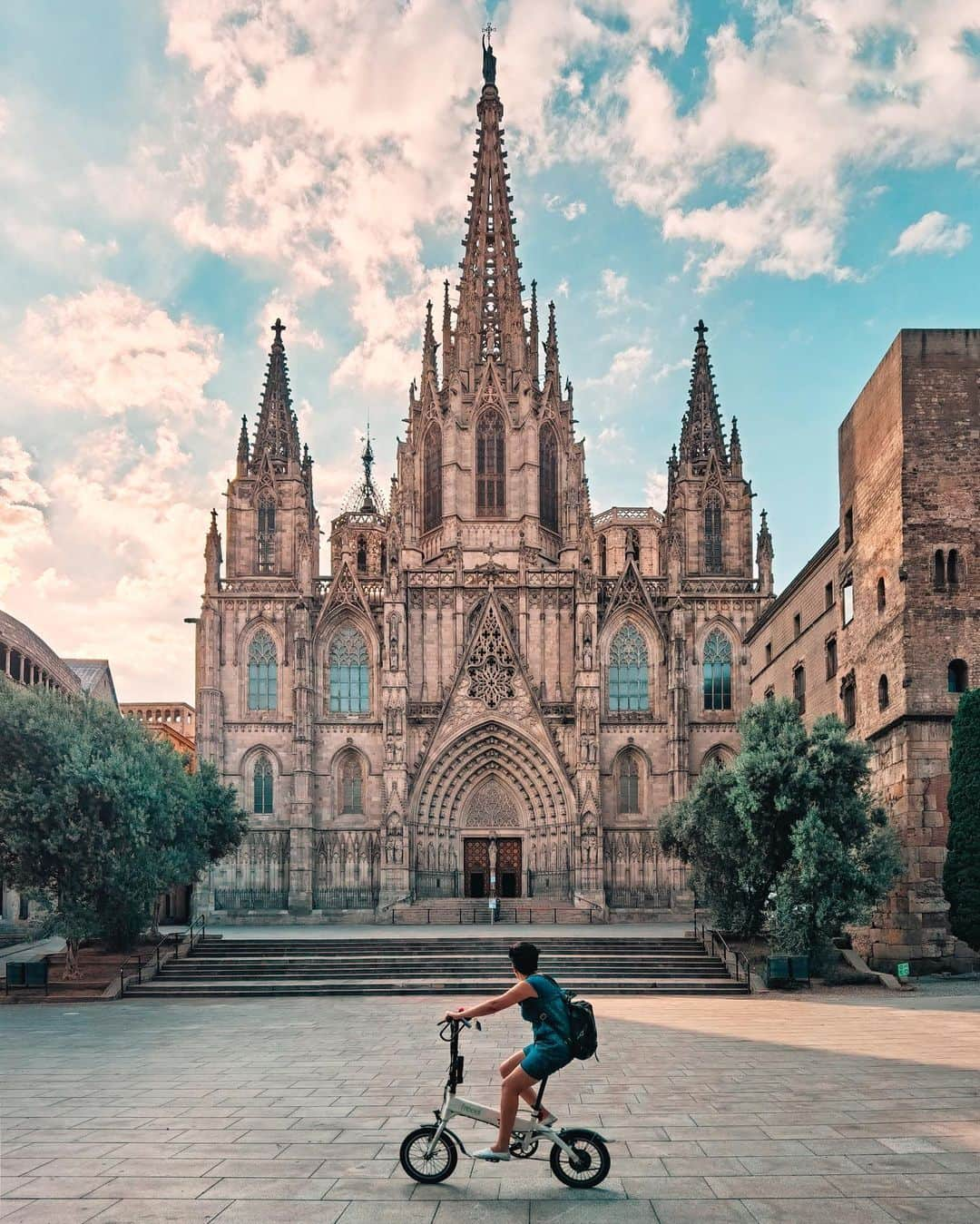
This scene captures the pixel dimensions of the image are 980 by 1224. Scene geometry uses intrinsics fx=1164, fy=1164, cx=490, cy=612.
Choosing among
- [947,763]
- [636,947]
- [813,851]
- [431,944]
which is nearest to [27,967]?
[431,944]

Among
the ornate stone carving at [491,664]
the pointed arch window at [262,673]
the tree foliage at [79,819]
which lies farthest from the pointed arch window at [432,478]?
the tree foliage at [79,819]

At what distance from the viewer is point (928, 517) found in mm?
28797

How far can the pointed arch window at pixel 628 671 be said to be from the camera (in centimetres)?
5284

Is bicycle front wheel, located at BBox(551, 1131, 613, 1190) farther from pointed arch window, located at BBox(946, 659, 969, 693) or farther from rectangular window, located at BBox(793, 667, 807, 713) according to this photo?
rectangular window, located at BBox(793, 667, 807, 713)

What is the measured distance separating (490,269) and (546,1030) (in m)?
56.5

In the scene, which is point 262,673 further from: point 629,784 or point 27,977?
point 27,977

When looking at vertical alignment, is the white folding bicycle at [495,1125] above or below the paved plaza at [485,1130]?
above

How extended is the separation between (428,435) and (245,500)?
9.70m

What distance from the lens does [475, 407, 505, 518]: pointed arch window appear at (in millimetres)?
57000

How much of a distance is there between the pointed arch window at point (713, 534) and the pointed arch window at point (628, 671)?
5244 mm

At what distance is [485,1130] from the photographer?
40.0 ft

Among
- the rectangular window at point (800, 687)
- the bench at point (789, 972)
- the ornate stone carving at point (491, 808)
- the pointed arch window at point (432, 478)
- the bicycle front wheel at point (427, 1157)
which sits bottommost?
the bench at point (789, 972)

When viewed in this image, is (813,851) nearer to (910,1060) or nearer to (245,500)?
(910,1060)

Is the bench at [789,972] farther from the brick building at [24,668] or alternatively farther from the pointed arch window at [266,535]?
the pointed arch window at [266,535]
